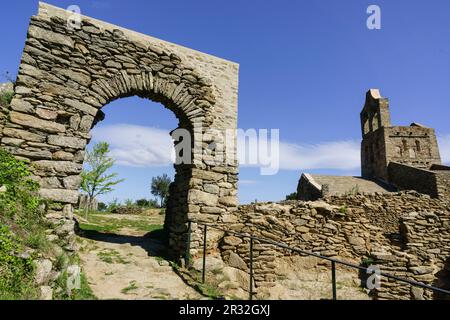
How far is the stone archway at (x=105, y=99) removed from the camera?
5527 millimetres

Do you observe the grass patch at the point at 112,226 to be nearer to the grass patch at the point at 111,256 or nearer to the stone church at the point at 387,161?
the grass patch at the point at 111,256

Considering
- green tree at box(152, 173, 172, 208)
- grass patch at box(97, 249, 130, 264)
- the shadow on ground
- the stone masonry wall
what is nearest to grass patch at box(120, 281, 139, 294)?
grass patch at box(97, 249, 130, 264)

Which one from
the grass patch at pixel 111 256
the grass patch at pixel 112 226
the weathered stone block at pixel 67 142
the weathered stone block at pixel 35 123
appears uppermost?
the weathered stone block at pixel 35 123

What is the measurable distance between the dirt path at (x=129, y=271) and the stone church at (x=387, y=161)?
510 inches

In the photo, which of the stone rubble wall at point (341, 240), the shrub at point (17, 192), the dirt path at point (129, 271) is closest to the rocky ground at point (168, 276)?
the dirt path at point (129, 271)

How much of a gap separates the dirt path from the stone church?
1295 centimetres

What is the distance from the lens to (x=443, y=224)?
898 cm

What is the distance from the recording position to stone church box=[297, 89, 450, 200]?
18516mm

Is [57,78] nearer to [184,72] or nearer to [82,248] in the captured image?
[184,72]

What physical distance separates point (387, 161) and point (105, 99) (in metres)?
24.7

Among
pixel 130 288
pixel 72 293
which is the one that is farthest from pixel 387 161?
pixel 72 293

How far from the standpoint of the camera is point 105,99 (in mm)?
6305

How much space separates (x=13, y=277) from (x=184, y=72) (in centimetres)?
560
